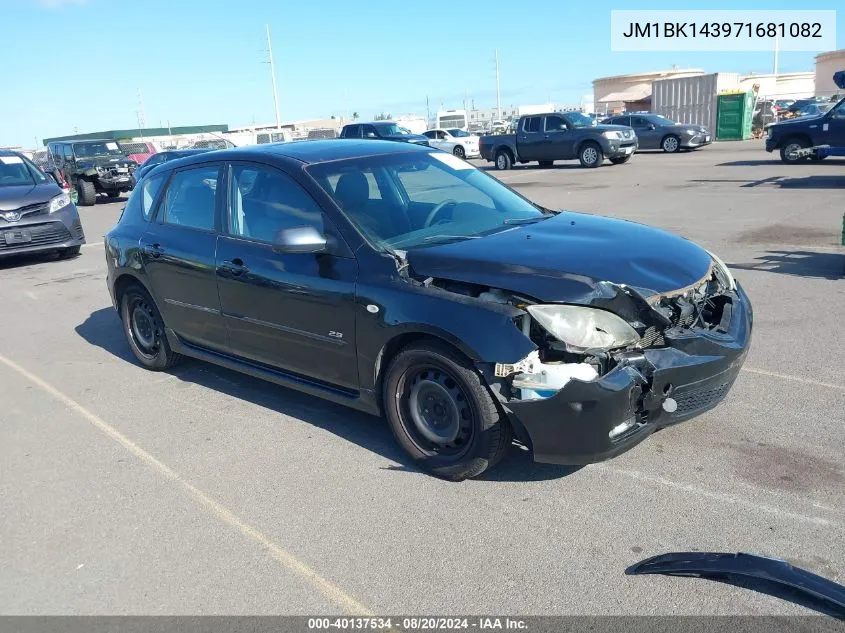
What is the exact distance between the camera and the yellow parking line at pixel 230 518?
3031 millimetres

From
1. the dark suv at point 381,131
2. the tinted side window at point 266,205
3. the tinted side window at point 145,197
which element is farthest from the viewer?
the dark suv at point 381,131

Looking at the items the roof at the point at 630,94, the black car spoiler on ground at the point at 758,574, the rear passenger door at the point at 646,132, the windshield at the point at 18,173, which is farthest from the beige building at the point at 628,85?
the black car spoiler on ground at the point at 758,574

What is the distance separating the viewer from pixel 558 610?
9.34 feet

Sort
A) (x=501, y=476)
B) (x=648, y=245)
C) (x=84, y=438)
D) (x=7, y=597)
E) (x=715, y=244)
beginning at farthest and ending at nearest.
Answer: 1. (x=715, y=244)
2. (x=84, y=438)
3. (x=648, y=245)
4. (x=501, y=476)
5. (x=7, y=597)

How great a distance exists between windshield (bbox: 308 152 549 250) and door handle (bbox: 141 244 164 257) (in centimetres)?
164

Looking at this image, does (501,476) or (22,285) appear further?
(22,285)

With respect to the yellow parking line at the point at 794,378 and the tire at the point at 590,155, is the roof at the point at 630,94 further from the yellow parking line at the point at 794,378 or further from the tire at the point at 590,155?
the yellow parking line at the point at 794,378

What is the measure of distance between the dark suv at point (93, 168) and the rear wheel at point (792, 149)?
1894 cm

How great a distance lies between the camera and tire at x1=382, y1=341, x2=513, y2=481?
3594 mm

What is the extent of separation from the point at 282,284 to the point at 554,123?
73.0 ft

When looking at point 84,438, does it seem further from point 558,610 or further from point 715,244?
point 715,244

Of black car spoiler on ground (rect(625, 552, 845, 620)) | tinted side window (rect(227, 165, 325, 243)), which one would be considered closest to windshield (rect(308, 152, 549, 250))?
tinted side window (rect(227, 165, 325, 243))

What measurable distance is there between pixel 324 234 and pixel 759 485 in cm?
262

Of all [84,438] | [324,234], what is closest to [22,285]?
[84,438]
